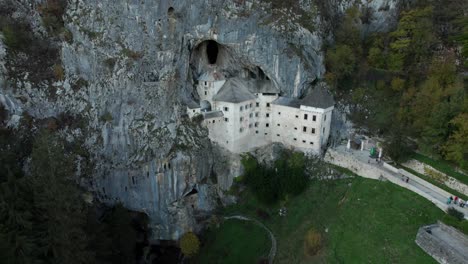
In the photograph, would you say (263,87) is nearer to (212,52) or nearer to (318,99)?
(318,99)

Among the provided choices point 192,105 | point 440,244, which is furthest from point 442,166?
point 192,105

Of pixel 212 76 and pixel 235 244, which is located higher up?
pixel 212 76

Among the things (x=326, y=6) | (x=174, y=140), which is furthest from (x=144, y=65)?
(x=326, y=6)

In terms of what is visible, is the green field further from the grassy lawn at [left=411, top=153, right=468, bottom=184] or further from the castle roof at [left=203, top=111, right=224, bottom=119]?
the castle roof at [left=203, top=111, right=224, bottom=119]

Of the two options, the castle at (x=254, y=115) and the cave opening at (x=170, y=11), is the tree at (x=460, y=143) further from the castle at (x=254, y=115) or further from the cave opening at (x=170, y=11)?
the cave opening at (x=170, y=11)

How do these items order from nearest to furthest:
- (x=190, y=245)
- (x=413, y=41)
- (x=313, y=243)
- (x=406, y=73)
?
1. (x=313, y=243)
2. (x=190, y=245)
3. (x=413, y=41)
4. (x=406, y=73)

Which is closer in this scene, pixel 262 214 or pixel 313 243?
pixel 313 243
